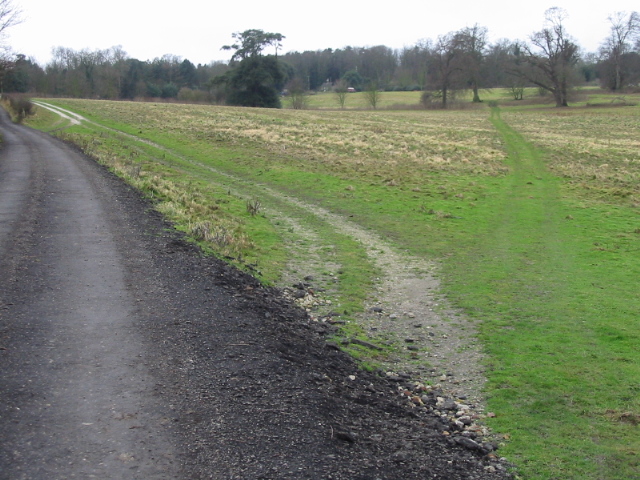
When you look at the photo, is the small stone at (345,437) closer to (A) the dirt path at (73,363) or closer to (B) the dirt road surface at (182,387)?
(B) the dirt road surface at (182,387)

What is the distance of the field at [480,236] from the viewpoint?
7.61m

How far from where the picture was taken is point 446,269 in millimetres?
→ 14289

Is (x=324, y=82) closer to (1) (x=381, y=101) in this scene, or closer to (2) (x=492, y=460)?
(1) (x=381, y=101)

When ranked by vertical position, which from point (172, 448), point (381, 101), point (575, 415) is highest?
point (381, 101)

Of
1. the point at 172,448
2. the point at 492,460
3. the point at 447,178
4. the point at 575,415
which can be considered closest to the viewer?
the point at 172,448

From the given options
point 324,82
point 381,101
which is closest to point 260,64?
point 381,101

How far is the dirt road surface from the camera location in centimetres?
522

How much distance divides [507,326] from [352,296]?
312 centimetres

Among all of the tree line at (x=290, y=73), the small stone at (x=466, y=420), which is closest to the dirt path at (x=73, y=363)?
the small stone at (x=466, y=420)

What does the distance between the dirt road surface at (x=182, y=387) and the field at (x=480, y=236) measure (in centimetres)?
121

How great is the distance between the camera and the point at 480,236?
17.7 meters

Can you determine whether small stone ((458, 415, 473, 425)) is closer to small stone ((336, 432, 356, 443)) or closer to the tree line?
small stone ((336, 432, 356, 443))

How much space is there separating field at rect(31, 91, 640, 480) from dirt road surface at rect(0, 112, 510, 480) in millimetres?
1210

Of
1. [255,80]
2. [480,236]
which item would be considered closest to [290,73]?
[255,80]
